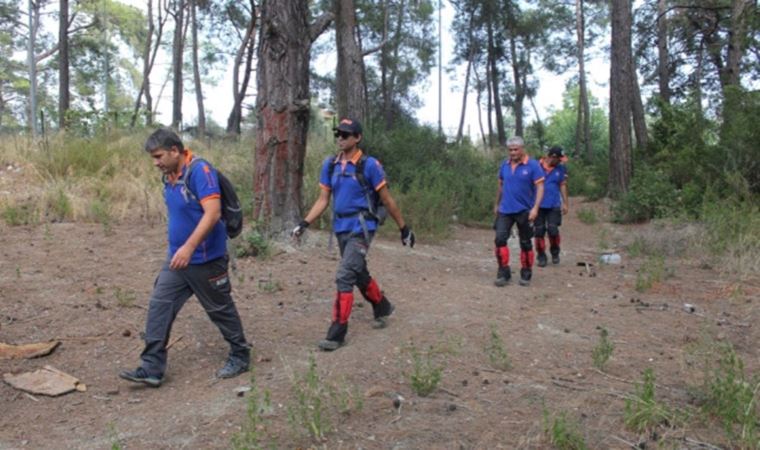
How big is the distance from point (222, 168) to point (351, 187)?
298 inches

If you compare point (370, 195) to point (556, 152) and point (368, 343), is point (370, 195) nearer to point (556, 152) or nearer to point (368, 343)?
point (368, 343)

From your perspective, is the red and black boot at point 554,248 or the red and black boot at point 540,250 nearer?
the red and black boot at point 540,250

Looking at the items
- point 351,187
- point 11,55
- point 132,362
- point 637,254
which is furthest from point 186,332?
point 11,55

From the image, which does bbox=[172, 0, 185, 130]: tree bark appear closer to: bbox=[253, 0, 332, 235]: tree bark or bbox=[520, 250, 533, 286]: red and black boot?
bbox=[253, 0, 332, 235]: tree bark

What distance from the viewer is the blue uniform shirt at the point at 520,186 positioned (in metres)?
7.47

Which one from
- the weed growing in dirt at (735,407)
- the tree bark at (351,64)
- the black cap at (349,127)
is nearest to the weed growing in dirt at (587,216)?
the tree bark at (351,64)

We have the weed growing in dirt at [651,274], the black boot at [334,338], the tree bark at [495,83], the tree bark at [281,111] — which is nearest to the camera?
the black boot at [334,338]

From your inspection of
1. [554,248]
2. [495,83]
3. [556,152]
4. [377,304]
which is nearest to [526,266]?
[554,248]

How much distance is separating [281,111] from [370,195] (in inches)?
122

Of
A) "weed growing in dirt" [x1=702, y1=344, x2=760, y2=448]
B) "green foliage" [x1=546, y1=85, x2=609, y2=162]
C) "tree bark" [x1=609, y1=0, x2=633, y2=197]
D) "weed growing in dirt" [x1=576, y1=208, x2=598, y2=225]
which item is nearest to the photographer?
"weed growing in dirt" [x1=702, y1=344, x2=760, y2=448]

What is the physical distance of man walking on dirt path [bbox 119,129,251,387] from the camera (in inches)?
165

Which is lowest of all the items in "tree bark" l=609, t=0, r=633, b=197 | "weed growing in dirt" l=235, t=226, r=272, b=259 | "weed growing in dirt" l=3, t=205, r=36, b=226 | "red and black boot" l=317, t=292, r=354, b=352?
"red and black boot" l=317, t=292, r=354, b=352

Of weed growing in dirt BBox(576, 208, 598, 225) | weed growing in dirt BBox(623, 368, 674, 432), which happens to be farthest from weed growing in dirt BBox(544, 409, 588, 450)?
weed growing in dirt BBox(576, 208, 598, 225)

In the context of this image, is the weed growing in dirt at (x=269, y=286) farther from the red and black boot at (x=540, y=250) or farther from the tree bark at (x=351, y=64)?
the tree bark at (x=351, y=64)
